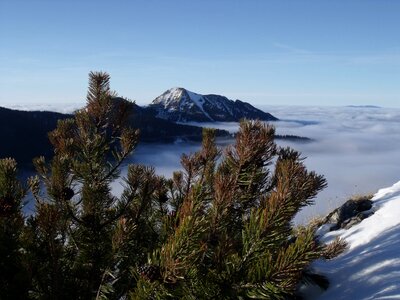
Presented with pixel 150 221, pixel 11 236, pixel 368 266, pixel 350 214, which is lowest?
pixel 350 214

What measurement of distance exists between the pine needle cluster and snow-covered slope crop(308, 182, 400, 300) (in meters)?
1.73

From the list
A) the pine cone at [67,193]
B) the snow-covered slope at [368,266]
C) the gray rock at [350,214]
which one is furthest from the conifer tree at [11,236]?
the gray rock at [350,214]

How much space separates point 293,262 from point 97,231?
2331 millimetres

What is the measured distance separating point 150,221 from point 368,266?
2.82 meters

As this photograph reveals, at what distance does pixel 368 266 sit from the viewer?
484 cm

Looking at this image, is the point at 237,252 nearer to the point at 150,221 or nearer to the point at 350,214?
the point at 150,221

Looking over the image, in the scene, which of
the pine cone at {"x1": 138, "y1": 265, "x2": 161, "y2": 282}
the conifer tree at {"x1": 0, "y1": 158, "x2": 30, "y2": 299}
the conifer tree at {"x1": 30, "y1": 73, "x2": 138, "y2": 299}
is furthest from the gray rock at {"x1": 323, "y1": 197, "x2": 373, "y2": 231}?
the pine cone at {"x1": 138, "y1": 265, "x2": 161, "y2": 282}

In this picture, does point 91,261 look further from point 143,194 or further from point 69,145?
point 69,145

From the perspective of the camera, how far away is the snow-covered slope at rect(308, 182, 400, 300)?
4242 mm

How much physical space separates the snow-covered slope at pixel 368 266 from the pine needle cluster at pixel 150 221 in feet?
5.69

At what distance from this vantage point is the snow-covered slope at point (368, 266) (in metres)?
4.24

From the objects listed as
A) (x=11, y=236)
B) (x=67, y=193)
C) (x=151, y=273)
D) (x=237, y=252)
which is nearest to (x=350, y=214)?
(x=67, y=193)

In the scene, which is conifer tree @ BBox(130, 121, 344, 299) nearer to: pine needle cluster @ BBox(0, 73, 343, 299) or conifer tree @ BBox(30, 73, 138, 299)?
pine needle cluster @ BBox(0, 73, 343, 299)

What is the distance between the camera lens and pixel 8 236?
3.08 metres
